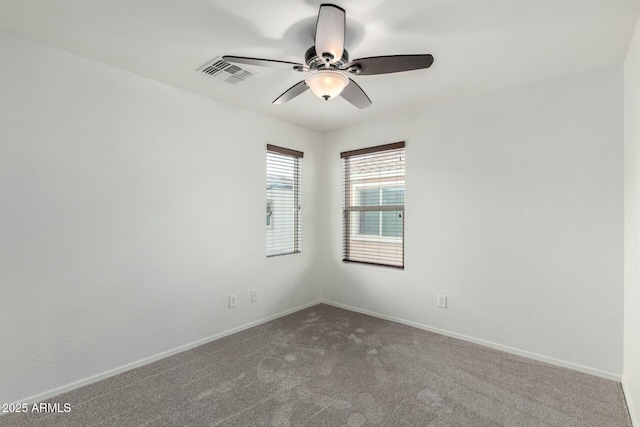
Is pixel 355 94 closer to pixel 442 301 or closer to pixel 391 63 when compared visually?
pixel 391 63

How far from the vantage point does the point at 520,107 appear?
114 inches

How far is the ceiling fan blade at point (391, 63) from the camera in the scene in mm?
1847

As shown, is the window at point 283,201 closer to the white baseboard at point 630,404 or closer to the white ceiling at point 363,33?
the white ceiling at point 363,33

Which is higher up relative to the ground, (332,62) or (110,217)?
(332,62)

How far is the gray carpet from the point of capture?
6.62 feet

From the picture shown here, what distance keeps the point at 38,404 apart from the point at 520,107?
4329 mm

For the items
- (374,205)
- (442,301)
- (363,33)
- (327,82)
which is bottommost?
(442,301)

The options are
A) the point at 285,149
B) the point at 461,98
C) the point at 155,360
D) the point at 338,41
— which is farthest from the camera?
the point at 285,149

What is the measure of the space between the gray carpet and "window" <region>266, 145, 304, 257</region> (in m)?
1.24

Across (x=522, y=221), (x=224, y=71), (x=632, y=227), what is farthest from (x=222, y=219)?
(x=632, y=227)

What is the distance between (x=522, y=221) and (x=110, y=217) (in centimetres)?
345

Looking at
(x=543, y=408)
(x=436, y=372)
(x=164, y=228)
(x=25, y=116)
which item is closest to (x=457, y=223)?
(x=436, y=372)

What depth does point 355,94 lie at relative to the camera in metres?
2.38

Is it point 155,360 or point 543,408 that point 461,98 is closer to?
point 543,408
